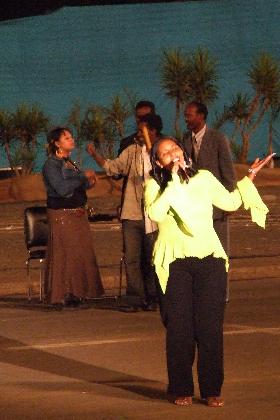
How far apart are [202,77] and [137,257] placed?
2832 cm

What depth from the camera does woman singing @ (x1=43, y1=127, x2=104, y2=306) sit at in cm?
1539

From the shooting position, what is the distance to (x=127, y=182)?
15.0 metres

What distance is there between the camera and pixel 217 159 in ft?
48.7

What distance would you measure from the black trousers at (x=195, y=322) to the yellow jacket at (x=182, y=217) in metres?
0.06

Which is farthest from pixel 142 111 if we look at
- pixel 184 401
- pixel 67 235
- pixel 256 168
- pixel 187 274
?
pixel 184 401

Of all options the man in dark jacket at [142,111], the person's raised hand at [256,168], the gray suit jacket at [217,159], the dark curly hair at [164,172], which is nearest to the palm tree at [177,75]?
the man in dark jacket at [142,111]

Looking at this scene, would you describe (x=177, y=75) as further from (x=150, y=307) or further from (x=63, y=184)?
(x=150, y=307)

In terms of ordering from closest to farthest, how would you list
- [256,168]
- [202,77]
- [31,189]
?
[256,168], [31,189], [202,77]

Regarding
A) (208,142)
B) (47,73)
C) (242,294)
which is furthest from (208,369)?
(47,73)

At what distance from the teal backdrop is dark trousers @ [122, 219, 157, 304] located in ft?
131

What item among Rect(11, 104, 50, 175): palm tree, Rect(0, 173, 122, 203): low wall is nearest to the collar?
Rect(0, 173, 122, 203): low wall

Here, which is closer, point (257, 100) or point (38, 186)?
point (38, 186)

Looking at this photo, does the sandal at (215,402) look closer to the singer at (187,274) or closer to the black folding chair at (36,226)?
the singer at (187,274)

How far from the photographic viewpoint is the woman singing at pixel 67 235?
15391mm
